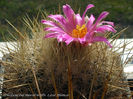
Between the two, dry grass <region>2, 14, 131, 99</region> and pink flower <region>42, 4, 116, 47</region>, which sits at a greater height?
pink flower <region>42, 4, 116, 47</region>

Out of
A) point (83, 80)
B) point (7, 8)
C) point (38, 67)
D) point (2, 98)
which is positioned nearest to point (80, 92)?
point (83, 80)

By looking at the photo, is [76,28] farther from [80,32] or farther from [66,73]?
[66,73]

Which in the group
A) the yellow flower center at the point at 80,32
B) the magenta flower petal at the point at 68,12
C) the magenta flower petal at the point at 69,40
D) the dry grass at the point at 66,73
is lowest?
the dry grass at the point at 66,73

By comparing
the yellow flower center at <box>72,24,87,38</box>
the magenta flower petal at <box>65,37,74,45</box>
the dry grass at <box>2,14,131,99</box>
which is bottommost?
the dry grass at <box>2,14,131,99</box>

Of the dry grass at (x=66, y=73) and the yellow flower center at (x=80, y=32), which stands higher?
the yellow flower center at (x=80, y=32)

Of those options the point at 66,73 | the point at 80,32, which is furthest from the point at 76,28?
the point at 66,73
